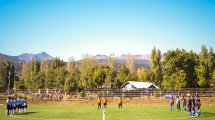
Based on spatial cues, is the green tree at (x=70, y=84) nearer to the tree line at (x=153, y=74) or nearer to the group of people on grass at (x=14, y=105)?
the tree line at (x=153, y=74)

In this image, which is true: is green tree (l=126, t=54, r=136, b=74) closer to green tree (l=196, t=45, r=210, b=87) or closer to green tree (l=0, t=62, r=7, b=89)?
green tree (l=0, t=62, r=7, b=89)

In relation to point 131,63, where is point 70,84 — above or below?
below

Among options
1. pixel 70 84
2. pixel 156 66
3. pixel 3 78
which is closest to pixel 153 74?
pixel 156 66

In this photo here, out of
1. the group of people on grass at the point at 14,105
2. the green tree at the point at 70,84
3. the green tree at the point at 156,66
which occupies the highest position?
the green tree at the point at 156,66

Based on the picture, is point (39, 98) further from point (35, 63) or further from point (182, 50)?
point (35, 63)

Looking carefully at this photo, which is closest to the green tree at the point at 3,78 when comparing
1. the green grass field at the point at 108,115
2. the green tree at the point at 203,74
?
the green tree at the point at 203,74

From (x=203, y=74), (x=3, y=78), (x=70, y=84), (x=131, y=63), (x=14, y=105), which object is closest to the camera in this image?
(x=14, y=105)

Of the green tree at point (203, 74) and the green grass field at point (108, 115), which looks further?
the green tree at point (203, 74)

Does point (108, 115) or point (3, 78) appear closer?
point (108, 115)

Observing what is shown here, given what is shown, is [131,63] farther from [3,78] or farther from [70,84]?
[3,78]

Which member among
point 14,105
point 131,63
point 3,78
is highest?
point 131,63

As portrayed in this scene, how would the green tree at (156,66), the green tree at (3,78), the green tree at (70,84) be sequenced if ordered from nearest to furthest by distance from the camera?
the green tree at (70,84) < the green tree at (156,66) < the green tree at (3,78)

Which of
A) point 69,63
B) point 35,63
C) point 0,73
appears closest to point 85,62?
point 69,63

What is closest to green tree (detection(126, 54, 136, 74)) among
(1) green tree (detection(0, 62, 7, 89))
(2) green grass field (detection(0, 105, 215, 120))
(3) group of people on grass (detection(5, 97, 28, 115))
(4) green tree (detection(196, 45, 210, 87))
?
(1) green tree (detection(0, 62, 7, 89))
